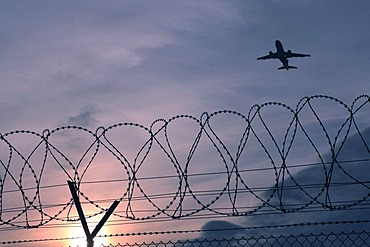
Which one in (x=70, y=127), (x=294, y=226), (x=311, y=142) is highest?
(x=70, y=127)

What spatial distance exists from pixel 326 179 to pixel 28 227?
4.82 metres

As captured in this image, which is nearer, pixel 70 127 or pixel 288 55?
pixel 70 127

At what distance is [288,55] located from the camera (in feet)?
152

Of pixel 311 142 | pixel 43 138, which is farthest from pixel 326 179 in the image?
pixel 43 138

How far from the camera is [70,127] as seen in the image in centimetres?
962

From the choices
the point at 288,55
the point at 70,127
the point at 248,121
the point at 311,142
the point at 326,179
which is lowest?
the point at 326,179

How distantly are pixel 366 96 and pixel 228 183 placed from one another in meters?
2.36

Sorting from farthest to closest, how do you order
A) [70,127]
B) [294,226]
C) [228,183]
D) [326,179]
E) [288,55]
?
[288,55]
[70,127]
[228,183]
[326,179]
[294,226]

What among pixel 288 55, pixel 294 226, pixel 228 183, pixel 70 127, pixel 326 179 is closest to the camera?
pixel 294 226

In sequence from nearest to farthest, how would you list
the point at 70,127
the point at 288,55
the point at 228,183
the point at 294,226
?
1. the point at 294,226
2. the point at 228,183
3. the point at 70,127
4. the point at 288,55

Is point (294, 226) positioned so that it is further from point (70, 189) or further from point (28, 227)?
point (28, 227)

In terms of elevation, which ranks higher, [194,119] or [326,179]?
[194,119]

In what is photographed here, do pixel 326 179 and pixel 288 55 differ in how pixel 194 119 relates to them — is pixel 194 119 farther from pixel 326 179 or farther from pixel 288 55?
pixel 288 55

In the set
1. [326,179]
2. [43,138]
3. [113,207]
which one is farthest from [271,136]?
[43,138]
